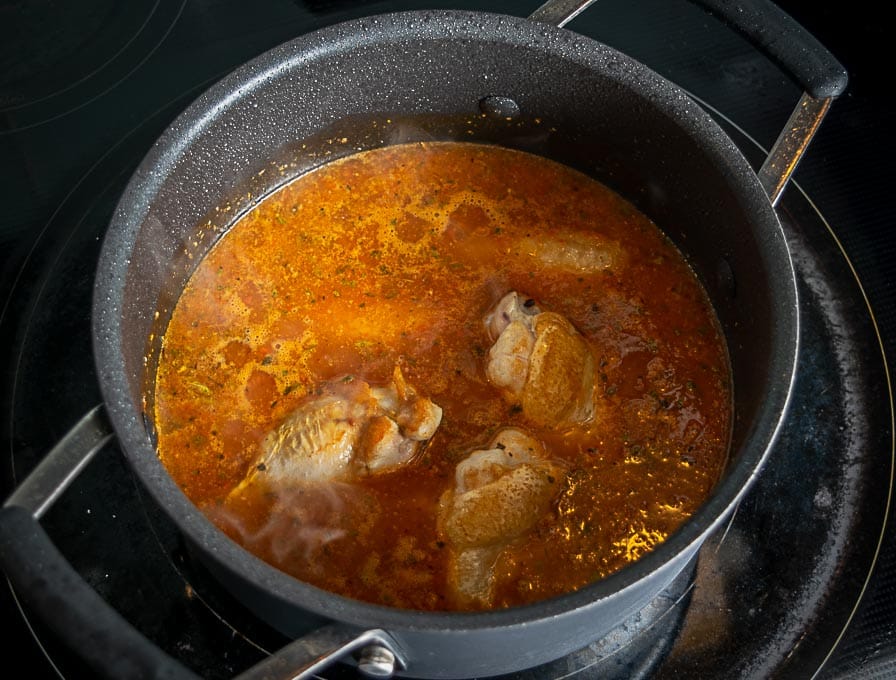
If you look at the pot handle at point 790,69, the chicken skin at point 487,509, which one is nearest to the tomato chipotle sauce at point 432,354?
the chicken skin at point 487,509

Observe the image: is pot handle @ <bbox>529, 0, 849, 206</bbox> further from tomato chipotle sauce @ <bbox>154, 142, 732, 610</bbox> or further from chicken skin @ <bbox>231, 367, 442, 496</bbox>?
chicken skin @ <bbox>231, 367, 442, 496</bbox>

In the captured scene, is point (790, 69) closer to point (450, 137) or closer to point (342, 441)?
point (450, 137)

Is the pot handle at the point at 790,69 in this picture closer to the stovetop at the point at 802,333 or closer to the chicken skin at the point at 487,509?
the stovetop at the point at 802,333

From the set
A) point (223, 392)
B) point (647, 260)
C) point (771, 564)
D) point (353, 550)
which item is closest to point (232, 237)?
point (223, 392)

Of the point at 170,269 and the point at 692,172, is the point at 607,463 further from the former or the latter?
the point at 170,269

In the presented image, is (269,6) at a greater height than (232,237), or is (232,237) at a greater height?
(269,6)

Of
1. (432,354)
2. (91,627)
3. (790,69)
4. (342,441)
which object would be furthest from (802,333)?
(91,627)
